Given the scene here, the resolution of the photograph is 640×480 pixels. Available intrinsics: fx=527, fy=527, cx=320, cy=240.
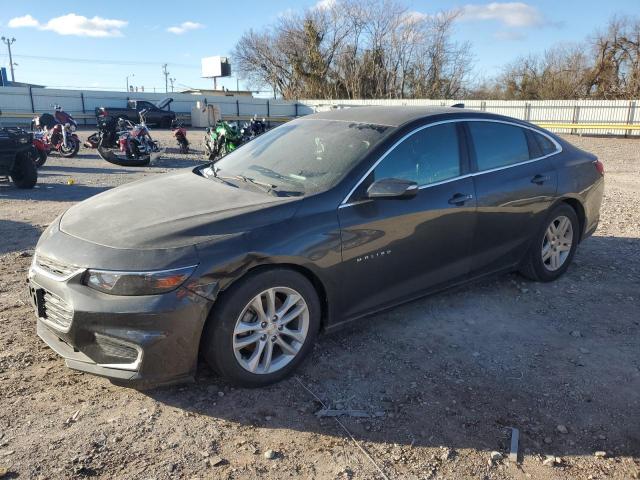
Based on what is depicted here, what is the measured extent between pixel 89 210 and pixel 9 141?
7519 mm

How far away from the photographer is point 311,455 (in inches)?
109

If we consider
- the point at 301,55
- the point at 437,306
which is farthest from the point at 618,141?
the point at 301,55

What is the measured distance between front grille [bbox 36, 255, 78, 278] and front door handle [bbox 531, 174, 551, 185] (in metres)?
3.82

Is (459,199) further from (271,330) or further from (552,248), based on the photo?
(271,330)

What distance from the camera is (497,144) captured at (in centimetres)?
461

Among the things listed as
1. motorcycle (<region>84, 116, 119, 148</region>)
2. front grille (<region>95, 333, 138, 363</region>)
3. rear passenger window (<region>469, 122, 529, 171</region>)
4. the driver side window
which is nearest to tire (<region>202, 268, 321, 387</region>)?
front grille (<region>95, 333, 138, 363</region>)

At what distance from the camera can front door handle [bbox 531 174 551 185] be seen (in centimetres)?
475

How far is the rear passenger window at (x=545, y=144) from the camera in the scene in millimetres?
5000

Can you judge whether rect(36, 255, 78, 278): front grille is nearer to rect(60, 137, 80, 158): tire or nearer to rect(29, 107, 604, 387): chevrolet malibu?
rect(29, 107, 604, 387): chevrolet malibu

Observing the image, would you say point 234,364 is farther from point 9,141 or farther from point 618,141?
point 618,141

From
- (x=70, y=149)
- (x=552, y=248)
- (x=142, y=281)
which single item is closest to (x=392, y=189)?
(x=142, y=281)

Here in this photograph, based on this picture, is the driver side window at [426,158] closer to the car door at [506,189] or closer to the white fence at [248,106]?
the car door at [506,189]

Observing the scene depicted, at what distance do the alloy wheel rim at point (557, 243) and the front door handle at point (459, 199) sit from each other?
49.8 inches

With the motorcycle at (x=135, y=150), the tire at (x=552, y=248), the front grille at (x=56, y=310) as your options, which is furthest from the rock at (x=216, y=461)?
the motorcycle at (x=135, y=150)
